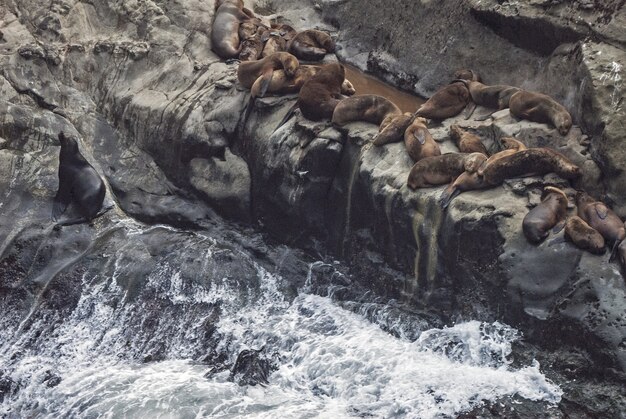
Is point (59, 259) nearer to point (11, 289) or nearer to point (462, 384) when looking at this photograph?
point (11, 289)

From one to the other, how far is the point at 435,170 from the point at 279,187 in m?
2.29

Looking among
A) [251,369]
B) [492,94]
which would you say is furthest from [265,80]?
[251,369]

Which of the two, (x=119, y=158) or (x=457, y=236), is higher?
(x=457, y=236)

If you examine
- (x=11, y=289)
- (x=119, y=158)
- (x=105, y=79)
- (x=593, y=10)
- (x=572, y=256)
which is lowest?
(x=11, y=289)

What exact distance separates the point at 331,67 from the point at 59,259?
418 centimetres

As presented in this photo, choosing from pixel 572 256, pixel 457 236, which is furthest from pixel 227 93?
pixel 572 256

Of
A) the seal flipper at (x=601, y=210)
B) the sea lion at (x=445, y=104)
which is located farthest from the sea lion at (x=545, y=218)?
the sea lion at (x=445, y=104)

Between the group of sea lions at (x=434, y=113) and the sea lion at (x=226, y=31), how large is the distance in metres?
0.01

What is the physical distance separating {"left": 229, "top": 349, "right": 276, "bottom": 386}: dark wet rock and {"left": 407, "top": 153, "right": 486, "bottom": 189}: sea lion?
2.44 metres

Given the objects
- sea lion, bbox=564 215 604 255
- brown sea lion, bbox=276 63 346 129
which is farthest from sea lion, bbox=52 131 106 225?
sea lion, bbox=564 215 604 255

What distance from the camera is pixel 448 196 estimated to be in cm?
865

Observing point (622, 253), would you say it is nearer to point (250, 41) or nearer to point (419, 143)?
point (419, 143)

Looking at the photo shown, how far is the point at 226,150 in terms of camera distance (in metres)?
11.1

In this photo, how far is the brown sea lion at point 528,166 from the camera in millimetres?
8586
